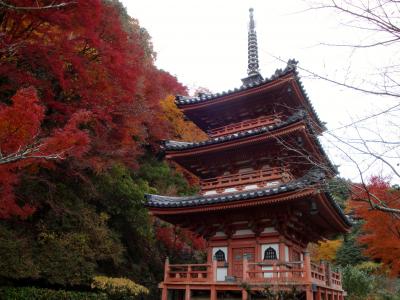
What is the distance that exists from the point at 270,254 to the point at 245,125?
5.19 metres

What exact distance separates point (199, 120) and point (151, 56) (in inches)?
864

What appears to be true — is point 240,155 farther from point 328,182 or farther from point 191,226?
point 328,182

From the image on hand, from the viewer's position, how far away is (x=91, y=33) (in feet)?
53.3

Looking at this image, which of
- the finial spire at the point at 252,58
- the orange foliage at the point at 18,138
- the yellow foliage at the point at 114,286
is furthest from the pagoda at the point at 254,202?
the orange foliage at the point at 18,138

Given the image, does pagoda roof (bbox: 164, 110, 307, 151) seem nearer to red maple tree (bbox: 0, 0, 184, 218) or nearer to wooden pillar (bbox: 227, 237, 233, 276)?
red maple tree (bbox: 0, 0, 184, 218)

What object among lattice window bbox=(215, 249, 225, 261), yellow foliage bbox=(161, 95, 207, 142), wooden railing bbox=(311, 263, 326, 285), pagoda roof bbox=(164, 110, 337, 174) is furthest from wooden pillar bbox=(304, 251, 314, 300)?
yellow foliage bbox=(161, 95, 207, 142)

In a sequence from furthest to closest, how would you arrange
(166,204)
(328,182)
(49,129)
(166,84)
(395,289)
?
1. (166,84)
2. (395,289)
3. (49,129)
4. (166,204)
5. (328,182)

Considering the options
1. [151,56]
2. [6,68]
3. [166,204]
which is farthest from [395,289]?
[151,56]

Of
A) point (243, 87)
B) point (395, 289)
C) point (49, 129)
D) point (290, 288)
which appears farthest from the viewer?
point (395, 289)

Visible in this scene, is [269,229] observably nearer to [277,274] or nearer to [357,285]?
[277,274]

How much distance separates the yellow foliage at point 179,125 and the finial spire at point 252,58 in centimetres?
1277

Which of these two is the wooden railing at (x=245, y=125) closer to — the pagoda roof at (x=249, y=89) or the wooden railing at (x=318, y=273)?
the pagoda roof at (x=249, y=89)

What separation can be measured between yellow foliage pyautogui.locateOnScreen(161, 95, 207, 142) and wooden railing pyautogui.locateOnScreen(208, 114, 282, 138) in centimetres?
1450

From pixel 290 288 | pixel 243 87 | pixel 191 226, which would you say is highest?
pixel 243 87
